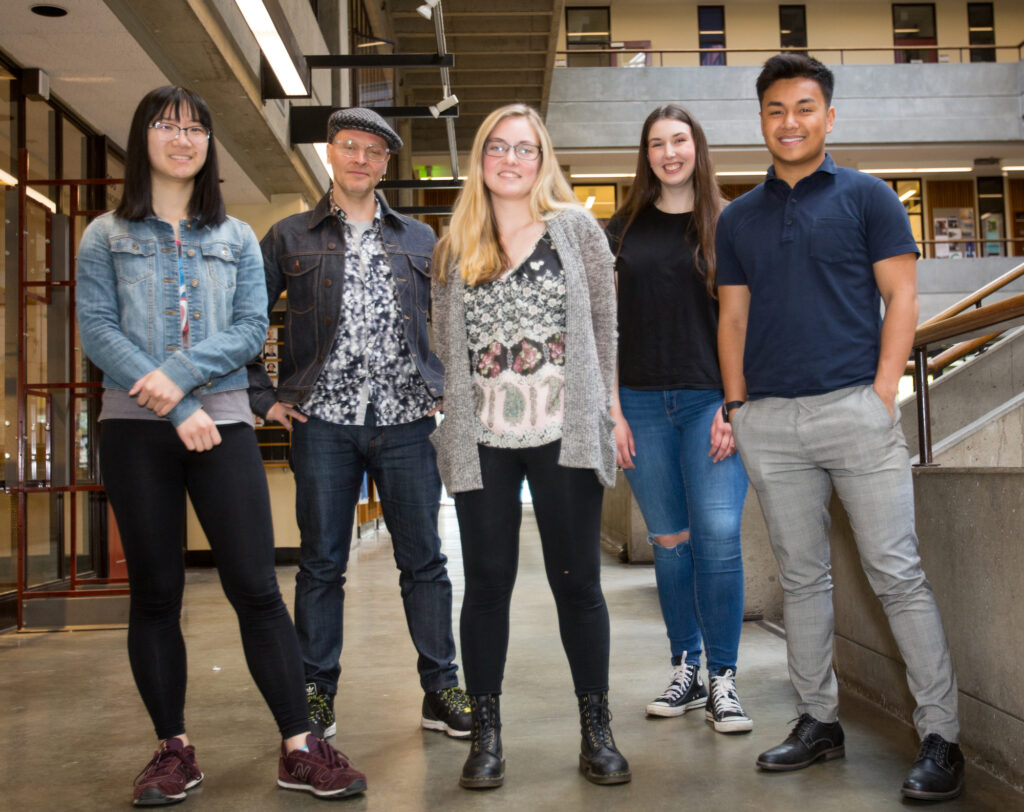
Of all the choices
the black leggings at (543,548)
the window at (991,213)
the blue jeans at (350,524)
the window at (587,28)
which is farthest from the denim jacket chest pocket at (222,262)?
the window at (991,213)

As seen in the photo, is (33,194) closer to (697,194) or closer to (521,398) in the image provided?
(697,194)

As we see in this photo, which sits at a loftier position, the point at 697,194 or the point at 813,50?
the point at 813,50

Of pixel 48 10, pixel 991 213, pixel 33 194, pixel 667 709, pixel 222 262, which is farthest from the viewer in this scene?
pixel 991 213

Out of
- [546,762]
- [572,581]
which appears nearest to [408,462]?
[572,581]

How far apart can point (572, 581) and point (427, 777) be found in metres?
0.67

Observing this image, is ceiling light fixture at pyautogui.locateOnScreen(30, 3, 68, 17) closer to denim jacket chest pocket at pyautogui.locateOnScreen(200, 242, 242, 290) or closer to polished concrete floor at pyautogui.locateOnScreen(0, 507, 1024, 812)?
denim jacket chest pocket at pyautogui.locateOnScreen(200, 242, 242, 290)

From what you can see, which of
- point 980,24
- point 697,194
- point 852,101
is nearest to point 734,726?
point 697,194

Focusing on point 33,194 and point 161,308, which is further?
point 33,194

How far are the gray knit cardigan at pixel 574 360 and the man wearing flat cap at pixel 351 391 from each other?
14.1 inches

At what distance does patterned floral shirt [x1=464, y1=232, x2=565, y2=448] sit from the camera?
8.41 ft

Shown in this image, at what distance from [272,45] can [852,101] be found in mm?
17531

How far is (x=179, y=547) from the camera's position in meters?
2.57

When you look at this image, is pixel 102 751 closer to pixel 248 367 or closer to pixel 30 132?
pixel 248 367

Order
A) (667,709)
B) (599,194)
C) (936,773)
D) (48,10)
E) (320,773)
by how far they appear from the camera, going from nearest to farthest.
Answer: (936,773), (320,773), (667,709), (48,10), (599,194)
